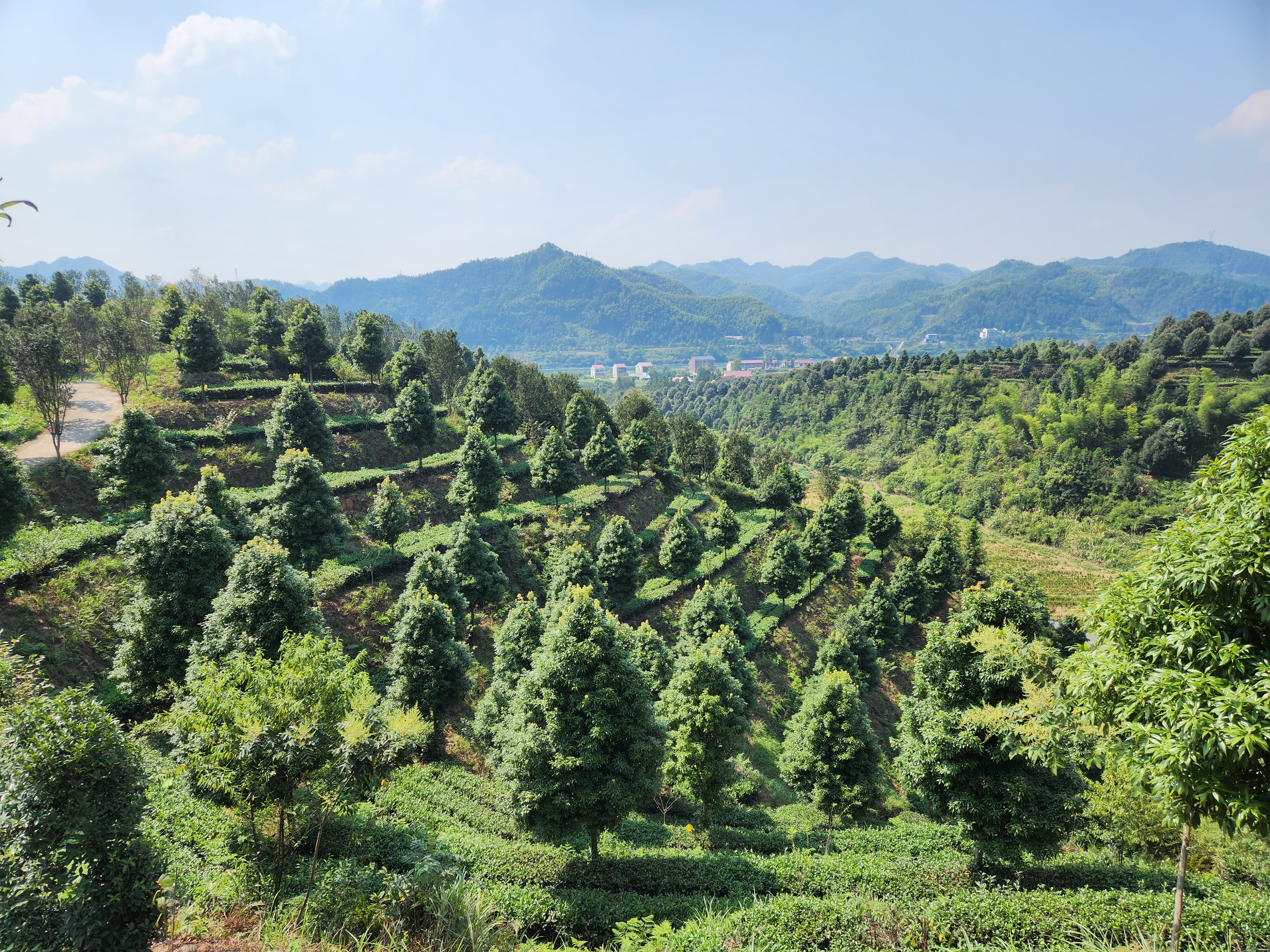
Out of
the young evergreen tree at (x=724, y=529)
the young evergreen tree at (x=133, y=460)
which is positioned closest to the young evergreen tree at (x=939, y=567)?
the young evergreen tree at (x=724, y=529)

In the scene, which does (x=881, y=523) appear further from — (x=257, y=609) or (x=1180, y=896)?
(x=257, y=609)

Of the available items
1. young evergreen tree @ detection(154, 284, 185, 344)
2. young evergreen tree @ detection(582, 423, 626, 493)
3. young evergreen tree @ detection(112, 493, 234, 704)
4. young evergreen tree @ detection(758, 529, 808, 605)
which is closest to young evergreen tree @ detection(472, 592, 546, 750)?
young evergreen tree @ detection(112, 493, 234, 704)

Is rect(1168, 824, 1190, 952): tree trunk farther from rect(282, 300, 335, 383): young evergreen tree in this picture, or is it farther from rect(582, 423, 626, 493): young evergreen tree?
rect(282, 300, 335, 383): young evergreen tree

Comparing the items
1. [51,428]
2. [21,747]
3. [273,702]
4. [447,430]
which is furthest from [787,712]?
[51,428]

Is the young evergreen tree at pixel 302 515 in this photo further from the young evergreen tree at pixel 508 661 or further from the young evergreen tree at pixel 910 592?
the young evergreen tree at pixel 910 592

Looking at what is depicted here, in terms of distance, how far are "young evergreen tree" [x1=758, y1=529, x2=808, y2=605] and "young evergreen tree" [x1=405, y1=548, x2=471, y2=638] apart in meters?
23.8

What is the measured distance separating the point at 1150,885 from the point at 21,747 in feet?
89.9

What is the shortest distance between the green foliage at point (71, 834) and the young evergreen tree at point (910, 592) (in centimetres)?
4329

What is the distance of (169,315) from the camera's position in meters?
46.5

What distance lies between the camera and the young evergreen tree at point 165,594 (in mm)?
18250

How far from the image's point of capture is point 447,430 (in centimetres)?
4866

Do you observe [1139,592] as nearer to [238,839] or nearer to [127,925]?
[127,925]

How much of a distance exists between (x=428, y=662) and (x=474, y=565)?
7.71m

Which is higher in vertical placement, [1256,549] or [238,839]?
[1256,549]
